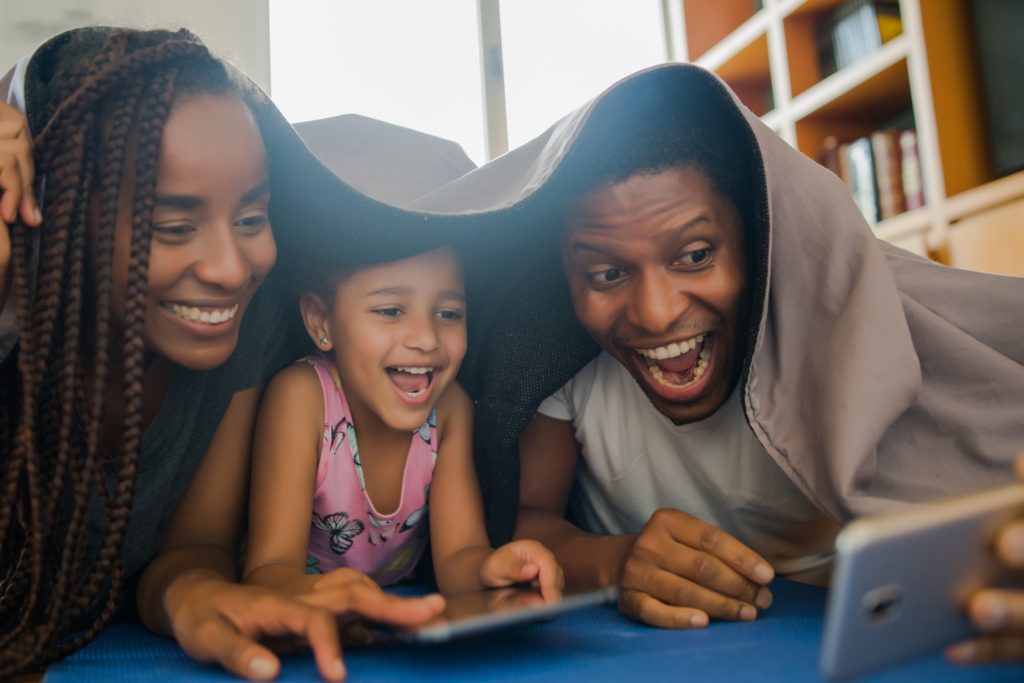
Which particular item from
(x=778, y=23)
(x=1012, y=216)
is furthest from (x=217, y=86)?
(x=778, y=23)

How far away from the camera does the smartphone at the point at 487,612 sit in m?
0.55

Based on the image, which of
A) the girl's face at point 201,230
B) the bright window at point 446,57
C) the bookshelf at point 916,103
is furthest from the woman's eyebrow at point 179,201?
the bright window at point 446,57

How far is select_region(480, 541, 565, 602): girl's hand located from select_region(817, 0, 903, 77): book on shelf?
2.22m

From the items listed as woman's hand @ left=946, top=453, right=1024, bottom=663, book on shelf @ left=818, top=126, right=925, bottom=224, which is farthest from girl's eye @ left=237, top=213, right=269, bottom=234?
book on shelf @ left=818, top=126, right=925, bottom=224

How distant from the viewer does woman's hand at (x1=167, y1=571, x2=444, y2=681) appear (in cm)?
60

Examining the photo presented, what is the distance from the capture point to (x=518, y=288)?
1104 mm

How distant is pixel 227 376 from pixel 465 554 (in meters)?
0.35

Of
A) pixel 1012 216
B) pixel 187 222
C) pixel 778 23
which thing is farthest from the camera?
pixel 778 23

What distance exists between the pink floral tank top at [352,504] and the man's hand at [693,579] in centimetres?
33

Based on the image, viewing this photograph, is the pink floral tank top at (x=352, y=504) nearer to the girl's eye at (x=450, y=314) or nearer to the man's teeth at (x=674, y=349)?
the girl's eye at (x=450, y=314)

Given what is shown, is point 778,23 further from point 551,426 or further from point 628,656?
point 628,656

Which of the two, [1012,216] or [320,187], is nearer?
[320,187]

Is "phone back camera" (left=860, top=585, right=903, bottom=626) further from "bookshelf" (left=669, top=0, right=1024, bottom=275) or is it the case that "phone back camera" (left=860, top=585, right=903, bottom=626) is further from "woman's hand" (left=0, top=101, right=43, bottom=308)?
"bookshelf" (left=669, top=0, right=1024, bottom=275)

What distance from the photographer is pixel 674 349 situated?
986 millimetres
